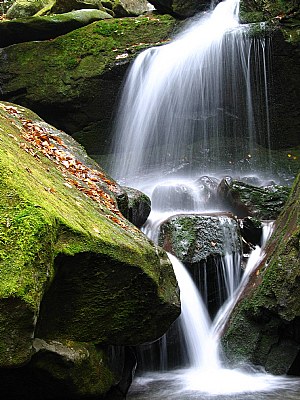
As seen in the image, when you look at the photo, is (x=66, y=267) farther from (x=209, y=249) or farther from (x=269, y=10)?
(x=269, y=10)

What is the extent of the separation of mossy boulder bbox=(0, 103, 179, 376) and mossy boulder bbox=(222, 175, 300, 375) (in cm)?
147

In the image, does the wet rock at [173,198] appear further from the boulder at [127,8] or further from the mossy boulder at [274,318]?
the boulder at [127,8]

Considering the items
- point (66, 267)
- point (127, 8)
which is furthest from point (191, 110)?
point (66, 267)

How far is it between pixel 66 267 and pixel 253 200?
5357 millimetres

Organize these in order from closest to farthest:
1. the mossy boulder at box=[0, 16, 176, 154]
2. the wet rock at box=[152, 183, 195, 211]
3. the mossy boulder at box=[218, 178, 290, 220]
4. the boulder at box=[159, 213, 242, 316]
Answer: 1. the boulder at box=[159, 213, 242, 316]
2. the mossy boulder at box=[218, 178, 290, 220]
3. the wet rock at box=[152, 183, 195, 211]
4. the mossy boulder at box=[0, 16, 176, 154]

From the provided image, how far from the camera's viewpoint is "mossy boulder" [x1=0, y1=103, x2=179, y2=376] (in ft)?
8.35

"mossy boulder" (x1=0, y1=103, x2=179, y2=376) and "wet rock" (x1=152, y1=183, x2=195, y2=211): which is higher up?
"wet rock" (x1=152, y1=183, x2=195, y2=211)

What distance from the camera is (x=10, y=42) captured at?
1259 centimetres

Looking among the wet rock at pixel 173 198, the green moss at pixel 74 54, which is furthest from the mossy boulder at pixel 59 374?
the green moss at pixel 74 54

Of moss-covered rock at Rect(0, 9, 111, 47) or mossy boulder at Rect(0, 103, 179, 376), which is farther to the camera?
moss-covered rock at Rect(0, 9, 111, 47)

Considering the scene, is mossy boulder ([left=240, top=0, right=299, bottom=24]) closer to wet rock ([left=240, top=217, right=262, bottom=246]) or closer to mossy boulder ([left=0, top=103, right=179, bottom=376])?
wet rock ([left=240, top=217, right=262, bottom=246])

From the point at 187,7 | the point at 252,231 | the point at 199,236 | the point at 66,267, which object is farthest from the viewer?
the point at 187,7

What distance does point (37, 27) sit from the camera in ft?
40.3

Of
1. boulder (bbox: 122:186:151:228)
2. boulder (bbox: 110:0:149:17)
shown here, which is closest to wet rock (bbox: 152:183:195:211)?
boulder (bbox: 122:186:151:228)
